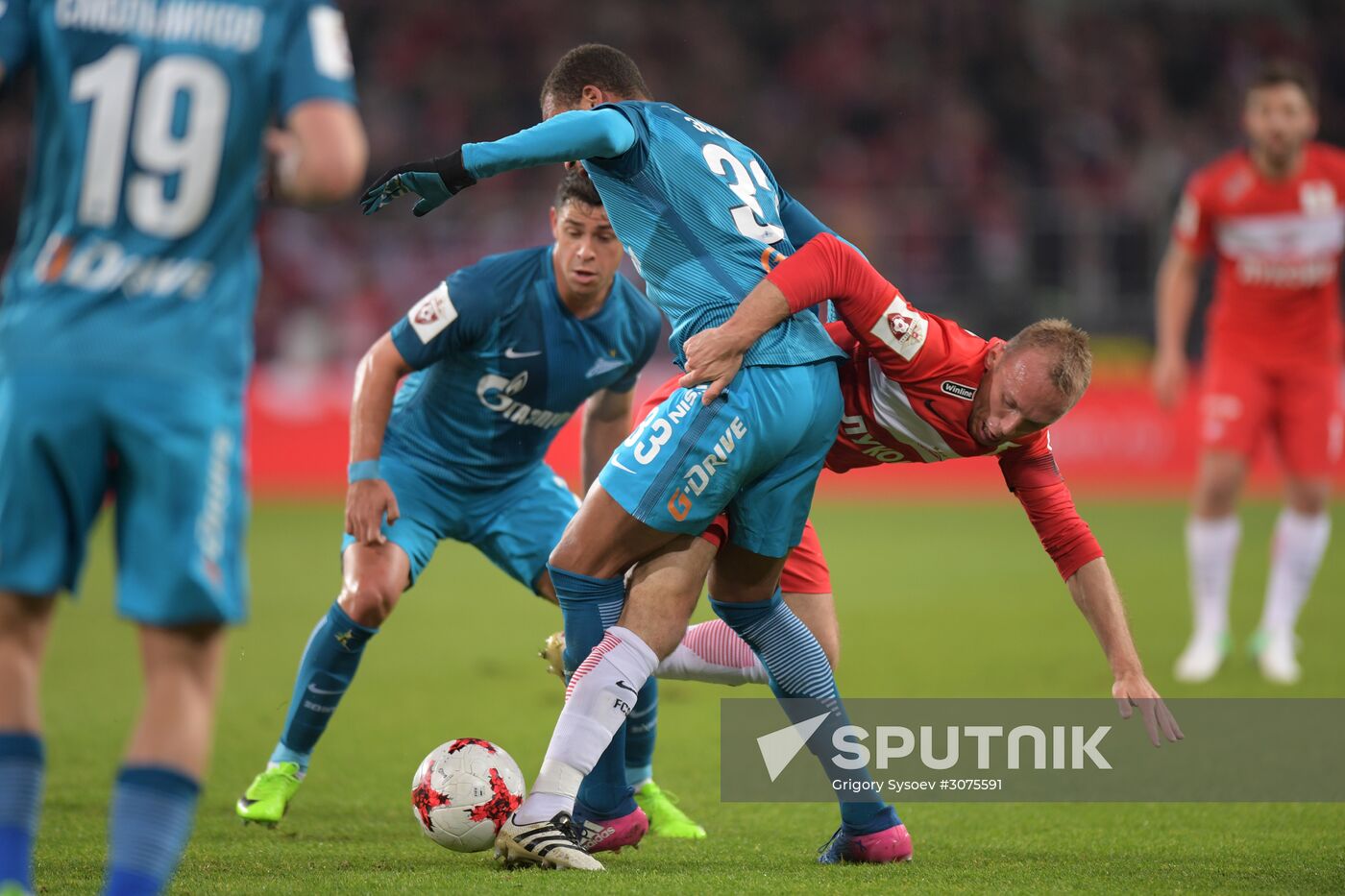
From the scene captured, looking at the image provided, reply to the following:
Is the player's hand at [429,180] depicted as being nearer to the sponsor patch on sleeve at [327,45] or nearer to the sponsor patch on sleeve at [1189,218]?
the sponsor patch on sleeve at [327,45]

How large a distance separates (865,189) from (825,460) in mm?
15284

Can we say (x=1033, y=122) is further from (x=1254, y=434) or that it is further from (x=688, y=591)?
(x=688, y=591)

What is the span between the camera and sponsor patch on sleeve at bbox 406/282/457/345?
468 cm

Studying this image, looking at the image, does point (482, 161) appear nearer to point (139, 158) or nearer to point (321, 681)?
point (139, 158)

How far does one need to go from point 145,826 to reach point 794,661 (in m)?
1.99

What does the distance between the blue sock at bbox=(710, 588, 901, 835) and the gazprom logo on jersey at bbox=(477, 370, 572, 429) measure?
4.20ft

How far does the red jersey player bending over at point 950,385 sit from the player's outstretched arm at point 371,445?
110 centimetres

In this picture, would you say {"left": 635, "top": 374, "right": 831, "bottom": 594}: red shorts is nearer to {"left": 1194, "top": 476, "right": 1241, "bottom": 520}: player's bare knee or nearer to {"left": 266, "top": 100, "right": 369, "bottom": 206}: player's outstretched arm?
{"left": 266, "top": 100, "right": 369, "bottom": 206}: player's outstretched arm

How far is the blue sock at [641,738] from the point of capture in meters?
4.72

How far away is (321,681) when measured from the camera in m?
4.80

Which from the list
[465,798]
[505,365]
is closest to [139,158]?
[465,798]

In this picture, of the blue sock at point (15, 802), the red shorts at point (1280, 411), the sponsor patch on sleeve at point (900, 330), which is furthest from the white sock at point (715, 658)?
the red shorts at point (1280, 411)

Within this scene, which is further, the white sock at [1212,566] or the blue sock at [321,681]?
the white sock at [1212,566]

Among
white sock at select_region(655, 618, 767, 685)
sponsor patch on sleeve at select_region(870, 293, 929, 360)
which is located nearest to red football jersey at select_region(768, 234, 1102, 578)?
sponsor patch on sleeve at select_region(870, 293, 929, 360)
